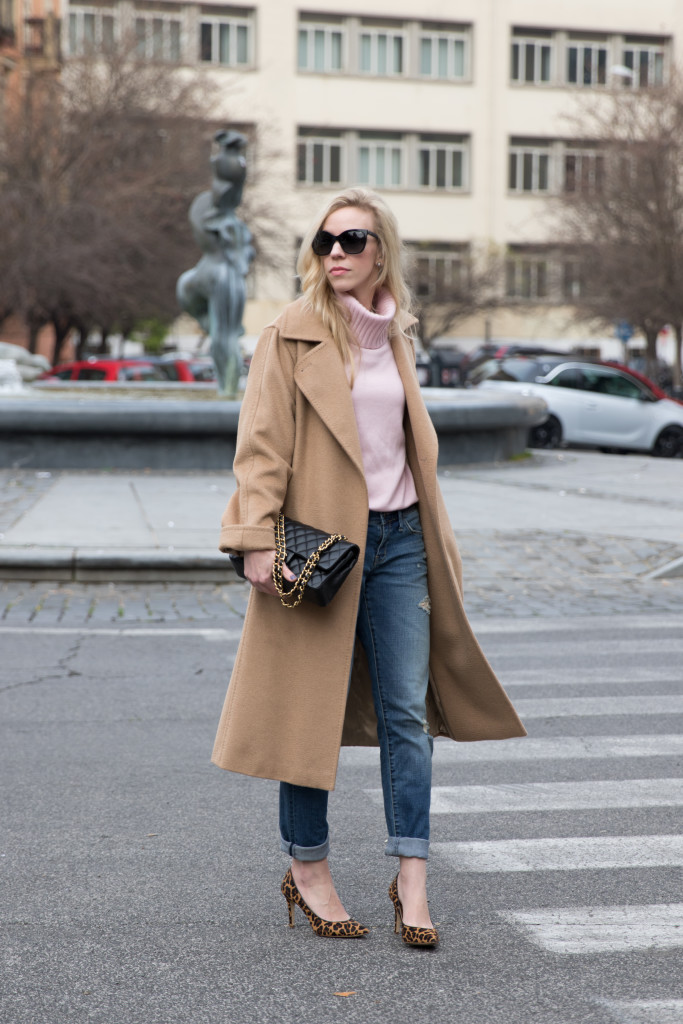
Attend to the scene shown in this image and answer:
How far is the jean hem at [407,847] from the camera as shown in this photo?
143 inches

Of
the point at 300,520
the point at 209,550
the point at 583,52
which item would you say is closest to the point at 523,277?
the point at 583,52

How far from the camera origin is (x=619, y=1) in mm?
61250

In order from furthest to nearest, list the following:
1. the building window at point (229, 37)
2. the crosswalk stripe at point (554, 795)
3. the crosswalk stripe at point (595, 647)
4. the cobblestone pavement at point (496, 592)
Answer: the building window at point (229, 37) < the cobblestone pavement at point (496, 592) < the crosswalk stripe at point (595, 647) < the crosswalk stripe at point (554, 795)

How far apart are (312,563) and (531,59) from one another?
61609 mm

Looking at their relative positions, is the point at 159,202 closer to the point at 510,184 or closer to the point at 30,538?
the point at 30,538

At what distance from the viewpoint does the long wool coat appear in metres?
3.55

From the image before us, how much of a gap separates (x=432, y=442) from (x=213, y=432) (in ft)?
39.1

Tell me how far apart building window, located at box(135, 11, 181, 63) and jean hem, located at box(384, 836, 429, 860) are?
34.3 m

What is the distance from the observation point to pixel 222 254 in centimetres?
1780

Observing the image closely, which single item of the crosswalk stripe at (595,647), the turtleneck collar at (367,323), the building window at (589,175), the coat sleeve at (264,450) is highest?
the building window at (589,175)

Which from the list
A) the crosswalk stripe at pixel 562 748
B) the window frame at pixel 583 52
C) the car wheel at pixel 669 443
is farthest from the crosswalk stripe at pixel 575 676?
the window frame at pixel 583 52

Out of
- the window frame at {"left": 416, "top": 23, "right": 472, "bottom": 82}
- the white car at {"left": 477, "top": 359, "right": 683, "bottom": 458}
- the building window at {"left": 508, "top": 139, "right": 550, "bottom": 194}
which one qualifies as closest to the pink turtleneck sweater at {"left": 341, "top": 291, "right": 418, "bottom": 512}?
the white car at {"left": 477, "top": 359, "right": 683, "bottom": 458}

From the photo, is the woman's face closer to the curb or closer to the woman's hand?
the woman's hand

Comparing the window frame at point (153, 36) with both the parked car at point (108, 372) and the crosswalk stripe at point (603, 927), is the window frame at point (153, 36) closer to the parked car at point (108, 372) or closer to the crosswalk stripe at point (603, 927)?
the parked car at point (108, 372)
